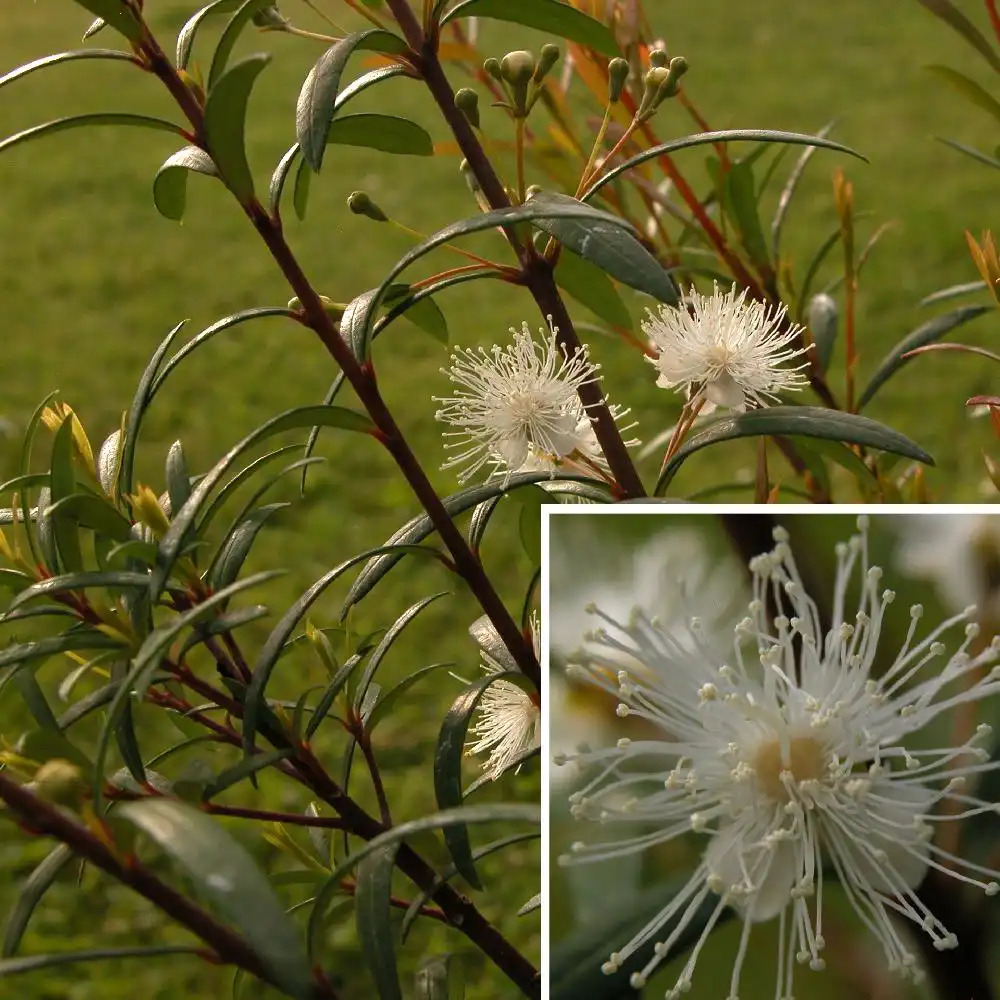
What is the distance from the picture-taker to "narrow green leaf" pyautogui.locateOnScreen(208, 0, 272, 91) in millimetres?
584

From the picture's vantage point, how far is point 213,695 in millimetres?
685

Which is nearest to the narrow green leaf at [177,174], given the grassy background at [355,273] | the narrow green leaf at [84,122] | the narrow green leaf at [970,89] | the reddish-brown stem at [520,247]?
the narrow green leaf at [84,122]

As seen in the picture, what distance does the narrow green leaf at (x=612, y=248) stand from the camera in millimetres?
581

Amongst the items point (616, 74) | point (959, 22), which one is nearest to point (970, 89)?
point (959, 22)

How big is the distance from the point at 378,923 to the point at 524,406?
28 cm

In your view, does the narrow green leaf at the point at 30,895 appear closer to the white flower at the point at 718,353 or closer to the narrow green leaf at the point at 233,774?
the narrow green leaf at the point at 233,774

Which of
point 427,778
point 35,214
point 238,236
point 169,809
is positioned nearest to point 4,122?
point 35,214

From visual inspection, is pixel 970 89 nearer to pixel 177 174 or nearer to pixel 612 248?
pixel 612 248

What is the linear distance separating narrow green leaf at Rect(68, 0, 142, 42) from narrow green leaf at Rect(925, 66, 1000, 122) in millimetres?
615

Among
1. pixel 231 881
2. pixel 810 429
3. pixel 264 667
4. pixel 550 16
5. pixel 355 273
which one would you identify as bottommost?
A: pixel 231 881

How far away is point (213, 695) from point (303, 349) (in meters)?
2.62

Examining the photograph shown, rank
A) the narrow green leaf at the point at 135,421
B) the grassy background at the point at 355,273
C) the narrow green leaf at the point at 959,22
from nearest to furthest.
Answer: the narrow green leaf at the point at 135,421, the narrow green leaf at the point at 959,22, the grassy background at the point at 355,273

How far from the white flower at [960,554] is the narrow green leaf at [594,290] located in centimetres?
22

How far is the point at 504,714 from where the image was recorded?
0.78 metres
